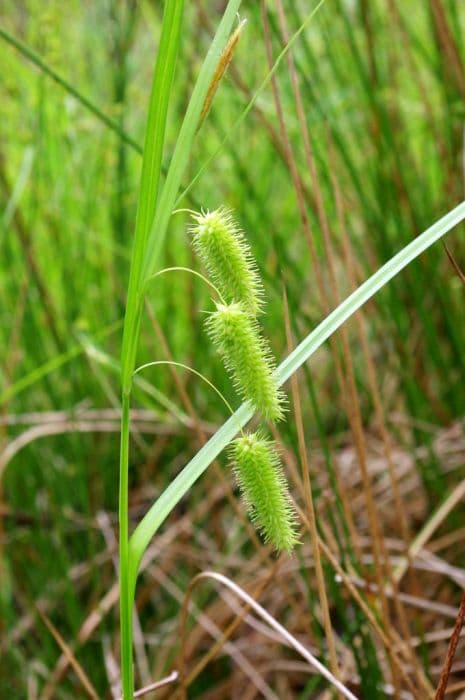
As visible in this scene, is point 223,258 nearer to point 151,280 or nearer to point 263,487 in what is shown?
point 151,280

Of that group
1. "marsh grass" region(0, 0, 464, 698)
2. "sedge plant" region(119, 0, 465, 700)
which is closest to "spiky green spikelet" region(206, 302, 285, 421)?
"sedge plant" region(119, 0, 465, 700)

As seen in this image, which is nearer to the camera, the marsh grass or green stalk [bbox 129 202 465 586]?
green stalk [bbox 129 202 465 586]

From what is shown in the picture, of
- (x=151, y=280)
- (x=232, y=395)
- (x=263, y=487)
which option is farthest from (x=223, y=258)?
(x=232, y=395)

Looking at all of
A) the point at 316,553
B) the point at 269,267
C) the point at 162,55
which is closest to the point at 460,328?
the point at 269,267

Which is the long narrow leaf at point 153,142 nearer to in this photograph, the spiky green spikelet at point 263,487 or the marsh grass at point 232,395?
the spiky green spikelet at point 263,487

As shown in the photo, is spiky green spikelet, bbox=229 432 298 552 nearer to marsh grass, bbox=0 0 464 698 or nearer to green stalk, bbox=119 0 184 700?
green stalk, bbox=119 0 184 700

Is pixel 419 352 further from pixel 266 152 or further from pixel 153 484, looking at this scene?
pixel 266 152
